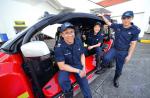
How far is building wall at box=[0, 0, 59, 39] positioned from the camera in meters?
8.38

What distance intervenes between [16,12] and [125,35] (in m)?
8.37

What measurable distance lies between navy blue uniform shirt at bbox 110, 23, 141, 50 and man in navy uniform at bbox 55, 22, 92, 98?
3.55 feet

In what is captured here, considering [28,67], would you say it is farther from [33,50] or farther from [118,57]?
[118,57]

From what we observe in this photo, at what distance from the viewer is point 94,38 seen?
316 centimetres

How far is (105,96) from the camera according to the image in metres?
2.60

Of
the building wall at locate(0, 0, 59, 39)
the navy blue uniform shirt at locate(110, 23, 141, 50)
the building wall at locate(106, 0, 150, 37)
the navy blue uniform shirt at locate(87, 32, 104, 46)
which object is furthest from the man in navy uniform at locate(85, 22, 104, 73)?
the building wall at locate(106, 0, 150, 37)

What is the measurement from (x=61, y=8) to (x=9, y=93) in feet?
37.0

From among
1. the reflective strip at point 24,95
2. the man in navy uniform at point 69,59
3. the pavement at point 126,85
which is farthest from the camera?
the pavement at point 126,85

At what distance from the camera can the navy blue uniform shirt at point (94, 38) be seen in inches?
124

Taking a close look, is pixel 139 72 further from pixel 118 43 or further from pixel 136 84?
pixel 118 43

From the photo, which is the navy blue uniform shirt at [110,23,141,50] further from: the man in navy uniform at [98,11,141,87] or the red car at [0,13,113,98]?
the red car at [0,13,113,98]

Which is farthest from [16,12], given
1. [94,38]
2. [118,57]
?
[118,57]

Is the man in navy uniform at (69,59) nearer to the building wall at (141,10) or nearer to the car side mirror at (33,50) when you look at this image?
the car side mirror at (33,50)

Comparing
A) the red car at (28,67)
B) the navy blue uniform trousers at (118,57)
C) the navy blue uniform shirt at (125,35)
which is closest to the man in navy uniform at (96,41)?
the navy blue uniform trousers at (118,57)
